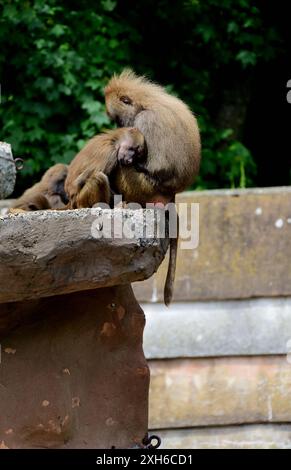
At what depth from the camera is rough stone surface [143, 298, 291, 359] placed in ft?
17.6

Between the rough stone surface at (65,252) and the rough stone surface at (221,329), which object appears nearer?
the rough stone surface at (65,252)

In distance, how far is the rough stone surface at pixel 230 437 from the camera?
5332mm

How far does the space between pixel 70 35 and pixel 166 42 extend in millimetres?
1151

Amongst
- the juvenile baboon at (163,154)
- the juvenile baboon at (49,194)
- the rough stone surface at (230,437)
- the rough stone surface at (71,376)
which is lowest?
the rough stone surface at (230,437)

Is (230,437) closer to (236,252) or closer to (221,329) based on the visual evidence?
(221,329)

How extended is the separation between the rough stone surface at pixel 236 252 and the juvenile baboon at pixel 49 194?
77cm

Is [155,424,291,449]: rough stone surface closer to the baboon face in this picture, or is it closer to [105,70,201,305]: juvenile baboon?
[105,70,201,305]: juvenile baboon

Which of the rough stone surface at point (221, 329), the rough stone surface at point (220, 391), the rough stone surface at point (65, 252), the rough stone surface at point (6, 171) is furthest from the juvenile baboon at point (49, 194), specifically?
the rough stone surface at point (65, 252)

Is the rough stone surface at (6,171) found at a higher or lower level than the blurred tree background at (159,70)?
lower

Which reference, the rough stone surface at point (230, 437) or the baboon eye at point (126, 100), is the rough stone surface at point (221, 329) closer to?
the rough stone surface at point (230, 437)

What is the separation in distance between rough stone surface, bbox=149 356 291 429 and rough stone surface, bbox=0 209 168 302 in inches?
106

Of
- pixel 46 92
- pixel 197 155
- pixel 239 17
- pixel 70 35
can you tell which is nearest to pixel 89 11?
pixel 70 35

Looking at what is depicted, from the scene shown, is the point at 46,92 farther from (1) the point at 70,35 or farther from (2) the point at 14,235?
(2) the point at 14,235

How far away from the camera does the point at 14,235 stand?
8.39ft
